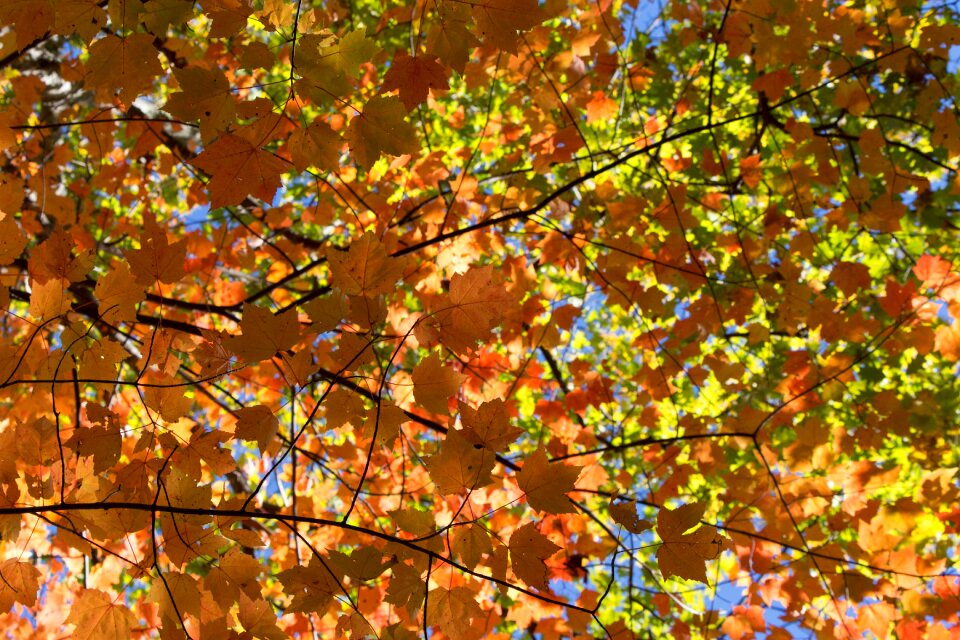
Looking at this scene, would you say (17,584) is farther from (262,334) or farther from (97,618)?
(262,334)

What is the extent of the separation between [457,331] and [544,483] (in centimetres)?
36

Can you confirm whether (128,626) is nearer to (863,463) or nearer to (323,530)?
(323,530)

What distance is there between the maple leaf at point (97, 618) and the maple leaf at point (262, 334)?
0.78 m

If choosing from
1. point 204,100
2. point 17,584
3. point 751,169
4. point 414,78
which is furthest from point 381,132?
point 751,169

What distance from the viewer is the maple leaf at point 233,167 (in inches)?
54.0

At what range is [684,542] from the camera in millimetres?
1345

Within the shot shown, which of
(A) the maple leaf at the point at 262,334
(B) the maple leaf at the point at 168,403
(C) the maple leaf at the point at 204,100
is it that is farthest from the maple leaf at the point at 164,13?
(B) the maple leaf at the point at 168,403

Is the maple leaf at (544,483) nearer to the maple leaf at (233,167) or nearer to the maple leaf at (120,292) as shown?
the maple leaf at (233,167)

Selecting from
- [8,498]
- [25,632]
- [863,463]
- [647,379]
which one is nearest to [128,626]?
[8,498]

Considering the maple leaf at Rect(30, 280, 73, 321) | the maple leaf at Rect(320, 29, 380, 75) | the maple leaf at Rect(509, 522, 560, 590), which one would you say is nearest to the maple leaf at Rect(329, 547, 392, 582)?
the maple leaf at Rect(509, 522, 560, 590)

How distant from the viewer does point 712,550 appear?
4.31ft

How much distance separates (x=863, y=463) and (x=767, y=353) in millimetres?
1915

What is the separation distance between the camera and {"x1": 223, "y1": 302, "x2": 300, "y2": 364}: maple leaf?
4.29 feet

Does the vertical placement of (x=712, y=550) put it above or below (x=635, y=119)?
below
